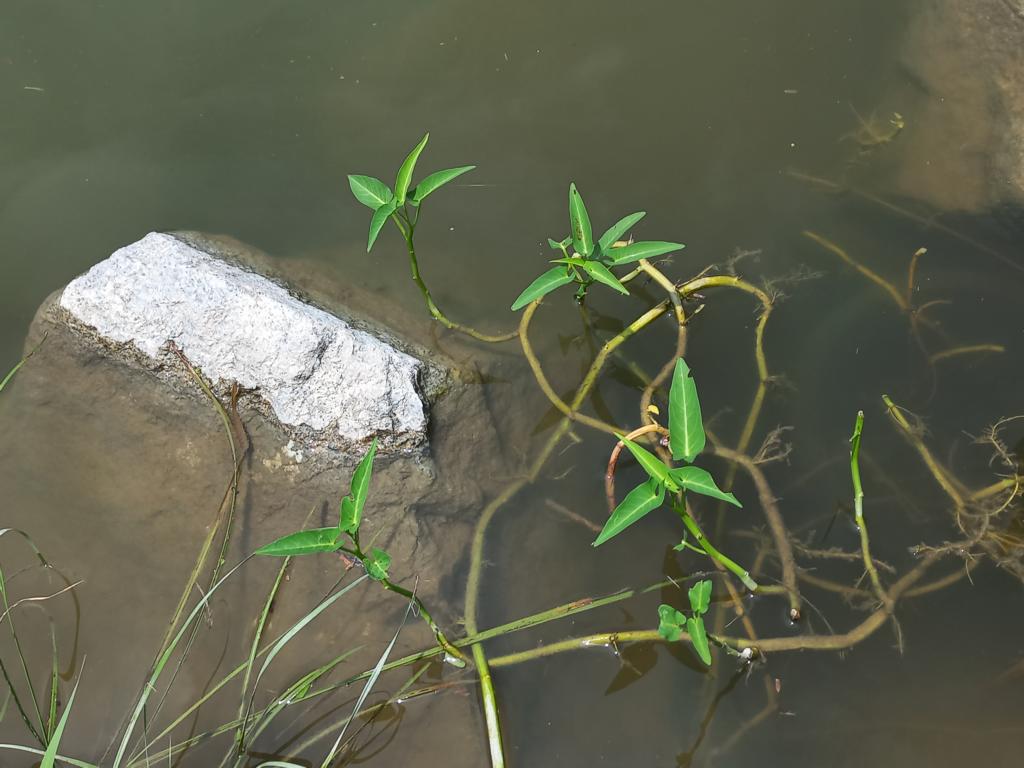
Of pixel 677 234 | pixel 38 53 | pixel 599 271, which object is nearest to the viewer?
pixel 599 271

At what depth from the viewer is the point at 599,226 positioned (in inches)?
138

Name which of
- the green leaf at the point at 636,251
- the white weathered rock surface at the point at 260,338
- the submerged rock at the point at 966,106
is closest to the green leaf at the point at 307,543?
the white weathered rock surface at the point at 260,338

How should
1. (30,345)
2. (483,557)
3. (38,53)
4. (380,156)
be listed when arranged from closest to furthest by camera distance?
(483,557) → (30,345) → (380,156) → (38,53)

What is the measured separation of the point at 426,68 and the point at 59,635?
2.77 m

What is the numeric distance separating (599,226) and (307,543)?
1.93 meters

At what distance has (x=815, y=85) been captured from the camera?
147 inches

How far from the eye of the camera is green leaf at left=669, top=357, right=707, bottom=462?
222cm

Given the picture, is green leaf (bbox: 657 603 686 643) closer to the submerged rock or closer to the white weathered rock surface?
the white weathered rock surface

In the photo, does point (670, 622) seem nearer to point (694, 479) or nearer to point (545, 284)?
point (694, 479)

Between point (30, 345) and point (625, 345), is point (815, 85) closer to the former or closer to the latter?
point (625, 345)

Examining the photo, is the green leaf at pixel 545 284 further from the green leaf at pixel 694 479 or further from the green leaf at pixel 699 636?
the green leaf at pixel 699 636

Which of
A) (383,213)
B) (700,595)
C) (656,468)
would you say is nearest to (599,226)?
(383,213)

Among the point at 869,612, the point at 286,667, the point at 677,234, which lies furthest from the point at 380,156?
the point at 869,612

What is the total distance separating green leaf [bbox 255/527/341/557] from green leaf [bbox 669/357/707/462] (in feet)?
3.04
